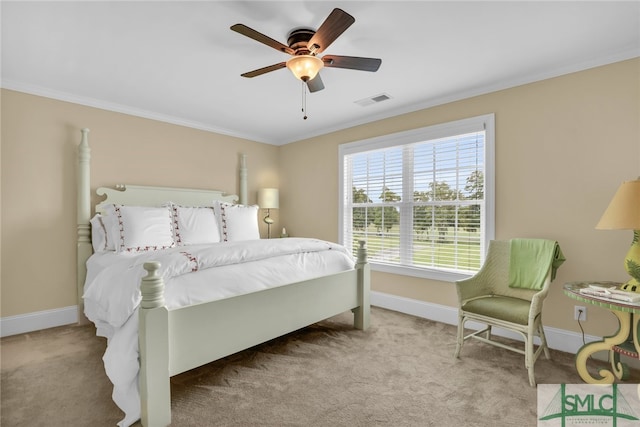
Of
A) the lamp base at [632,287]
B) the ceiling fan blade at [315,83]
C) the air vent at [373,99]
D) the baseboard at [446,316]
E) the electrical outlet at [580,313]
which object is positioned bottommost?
the baseboard at [446,316]

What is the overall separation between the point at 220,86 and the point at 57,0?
4.29 ft

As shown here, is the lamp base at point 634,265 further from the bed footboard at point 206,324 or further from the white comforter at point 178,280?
the white comforter at point 178,280

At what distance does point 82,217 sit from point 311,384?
9.34 ft

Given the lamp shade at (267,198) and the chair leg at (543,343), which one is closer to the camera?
the chair leg at (543,343)

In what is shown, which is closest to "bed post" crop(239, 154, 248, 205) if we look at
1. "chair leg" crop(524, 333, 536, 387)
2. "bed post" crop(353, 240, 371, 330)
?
"bed post" crop(353, 240, 371, 330)

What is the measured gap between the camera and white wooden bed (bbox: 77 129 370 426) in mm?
1611

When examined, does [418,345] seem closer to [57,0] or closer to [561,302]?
[561,302]

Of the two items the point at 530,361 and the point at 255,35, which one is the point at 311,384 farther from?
the point at 255,35

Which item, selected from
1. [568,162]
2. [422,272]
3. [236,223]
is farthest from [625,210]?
[236,223]

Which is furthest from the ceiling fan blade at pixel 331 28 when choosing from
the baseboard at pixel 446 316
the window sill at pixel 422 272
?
the baseboard at pixel 446 316

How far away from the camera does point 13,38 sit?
2.16 metres

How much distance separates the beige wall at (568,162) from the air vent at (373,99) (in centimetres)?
63

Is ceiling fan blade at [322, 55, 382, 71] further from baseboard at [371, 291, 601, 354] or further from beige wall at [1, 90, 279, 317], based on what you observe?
beige wall at [1, 90, 279, 317]

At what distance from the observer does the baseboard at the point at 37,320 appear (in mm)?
2871
